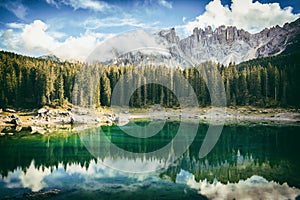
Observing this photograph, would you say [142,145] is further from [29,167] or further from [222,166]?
[29,167]

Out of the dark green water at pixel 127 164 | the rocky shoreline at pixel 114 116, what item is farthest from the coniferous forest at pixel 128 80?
the dark green water at pixel 127 164

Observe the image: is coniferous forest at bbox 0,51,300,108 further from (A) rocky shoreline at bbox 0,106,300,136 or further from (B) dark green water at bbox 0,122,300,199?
(B) dark green water at bbox 0,122,300,199

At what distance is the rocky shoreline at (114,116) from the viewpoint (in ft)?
190

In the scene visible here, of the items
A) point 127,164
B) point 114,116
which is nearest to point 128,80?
point 114,116

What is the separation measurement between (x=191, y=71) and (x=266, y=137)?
57559 mm

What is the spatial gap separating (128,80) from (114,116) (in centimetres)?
2478

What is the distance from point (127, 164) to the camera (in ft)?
96.0

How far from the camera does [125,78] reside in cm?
9762

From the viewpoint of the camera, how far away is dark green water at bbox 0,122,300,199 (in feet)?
68.1

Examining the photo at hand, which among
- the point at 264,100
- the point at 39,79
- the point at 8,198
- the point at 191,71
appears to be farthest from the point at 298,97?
the point at 8,198

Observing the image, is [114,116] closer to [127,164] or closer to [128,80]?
[128,80]

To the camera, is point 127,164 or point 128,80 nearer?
point 127,164

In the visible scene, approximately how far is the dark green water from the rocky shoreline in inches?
578

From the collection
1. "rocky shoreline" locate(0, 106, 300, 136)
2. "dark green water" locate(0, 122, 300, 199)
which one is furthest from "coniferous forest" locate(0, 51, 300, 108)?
"dark green water" locate(0, 122, 300, 199)
